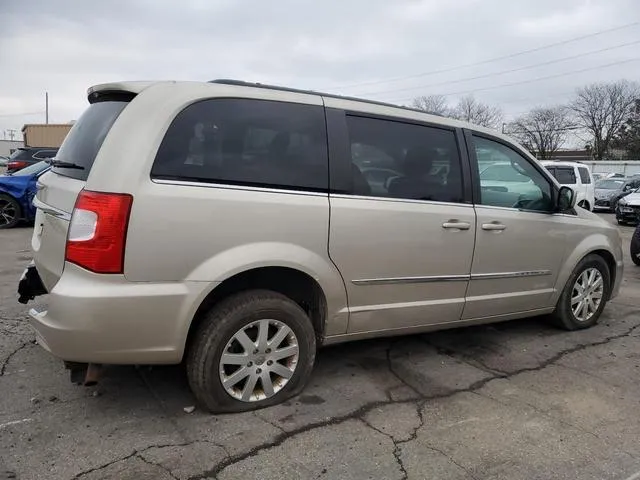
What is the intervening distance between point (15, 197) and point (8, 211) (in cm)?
33

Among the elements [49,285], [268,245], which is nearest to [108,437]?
[49,285]

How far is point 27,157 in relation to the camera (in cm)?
1488

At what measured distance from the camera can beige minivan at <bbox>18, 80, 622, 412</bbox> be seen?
8.87ft

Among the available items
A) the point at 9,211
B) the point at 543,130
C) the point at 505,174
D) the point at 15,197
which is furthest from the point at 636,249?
the point at 543,130

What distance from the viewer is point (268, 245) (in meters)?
2.98

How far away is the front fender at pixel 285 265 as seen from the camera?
9.33 feet

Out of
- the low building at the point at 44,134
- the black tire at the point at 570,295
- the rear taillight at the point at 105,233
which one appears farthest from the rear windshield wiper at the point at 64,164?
the low building at the point at 44,134

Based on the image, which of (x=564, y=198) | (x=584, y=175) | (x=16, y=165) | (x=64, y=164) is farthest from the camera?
(x=584, y=175)

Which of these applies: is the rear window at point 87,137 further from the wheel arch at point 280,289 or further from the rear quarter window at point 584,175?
the rear quarter window at point 584,175

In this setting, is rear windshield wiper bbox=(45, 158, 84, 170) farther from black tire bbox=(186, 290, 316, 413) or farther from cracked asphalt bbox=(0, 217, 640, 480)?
cracked asphalt bbox=(0, 217, 640, 480)

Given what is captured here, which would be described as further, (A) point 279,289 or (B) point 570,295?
(B) point 570,295

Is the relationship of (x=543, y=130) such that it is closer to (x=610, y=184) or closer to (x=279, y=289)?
(x=610, y=184)

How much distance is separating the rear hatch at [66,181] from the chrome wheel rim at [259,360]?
101 cm

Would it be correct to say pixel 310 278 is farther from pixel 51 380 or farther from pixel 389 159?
pixel 51 380
